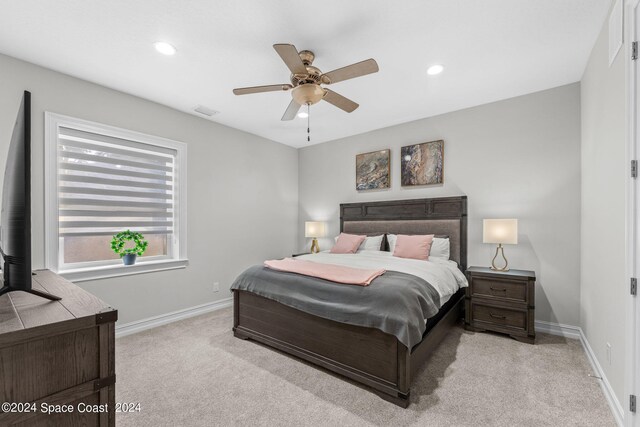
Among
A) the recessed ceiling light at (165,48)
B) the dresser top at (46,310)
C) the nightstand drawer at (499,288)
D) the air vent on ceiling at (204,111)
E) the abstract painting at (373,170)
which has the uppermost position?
the recessed ceiling light at (165,48)

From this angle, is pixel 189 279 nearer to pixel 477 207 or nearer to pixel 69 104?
pixel 69 104

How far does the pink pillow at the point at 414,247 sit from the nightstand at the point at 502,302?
0.53m

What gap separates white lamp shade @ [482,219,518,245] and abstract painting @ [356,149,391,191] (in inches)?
65.1

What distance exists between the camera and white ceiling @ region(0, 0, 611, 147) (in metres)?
2.01

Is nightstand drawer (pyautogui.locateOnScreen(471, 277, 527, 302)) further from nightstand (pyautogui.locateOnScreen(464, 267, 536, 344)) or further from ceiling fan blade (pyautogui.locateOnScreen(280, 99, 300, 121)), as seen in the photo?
ceiling fan blade (pyautogui.locateOnScreen(280, 99, 300, 121))

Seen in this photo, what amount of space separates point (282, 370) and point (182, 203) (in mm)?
2461

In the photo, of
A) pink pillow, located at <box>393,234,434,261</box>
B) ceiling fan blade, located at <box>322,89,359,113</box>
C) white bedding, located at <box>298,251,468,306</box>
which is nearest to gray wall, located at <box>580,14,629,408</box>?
white bedding, located at <box>298,251,468,306</box>

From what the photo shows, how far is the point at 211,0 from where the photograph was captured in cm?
192

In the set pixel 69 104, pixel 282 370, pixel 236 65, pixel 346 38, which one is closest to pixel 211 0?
pixel 236 65

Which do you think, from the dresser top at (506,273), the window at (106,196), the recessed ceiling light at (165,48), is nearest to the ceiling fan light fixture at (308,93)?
the recessed ceiling light at (165,48)

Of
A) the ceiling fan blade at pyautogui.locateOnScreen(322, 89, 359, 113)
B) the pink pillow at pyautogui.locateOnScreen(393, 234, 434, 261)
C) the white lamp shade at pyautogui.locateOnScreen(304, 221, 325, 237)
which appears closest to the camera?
the ceiling fan blade at pyautogui.locateOnScreen(322, 89, 359, 113)

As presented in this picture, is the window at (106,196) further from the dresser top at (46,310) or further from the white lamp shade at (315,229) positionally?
the white lamp shade at (315,229)

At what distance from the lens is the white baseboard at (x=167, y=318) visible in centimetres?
319

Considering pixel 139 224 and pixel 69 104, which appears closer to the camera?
pixel 69 104
